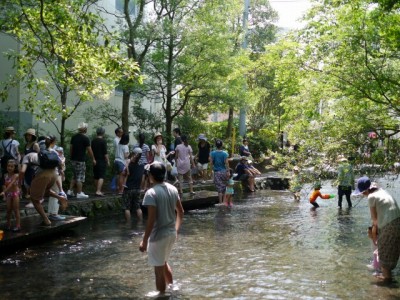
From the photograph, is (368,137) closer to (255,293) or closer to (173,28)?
(255,293)

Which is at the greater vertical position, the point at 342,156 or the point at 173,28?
the point at 173,28

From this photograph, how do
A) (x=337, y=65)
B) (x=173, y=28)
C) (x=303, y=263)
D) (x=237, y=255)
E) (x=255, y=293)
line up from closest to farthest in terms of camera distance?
(x=255, y=293) → (x=303, y=263) → (x=237, y=255) → (x=337, y=65) → (x=173, y=28)

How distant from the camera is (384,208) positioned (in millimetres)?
7098

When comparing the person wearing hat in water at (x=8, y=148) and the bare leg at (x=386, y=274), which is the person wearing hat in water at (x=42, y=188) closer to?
the person wearing hat in water at (x=8, y=148)

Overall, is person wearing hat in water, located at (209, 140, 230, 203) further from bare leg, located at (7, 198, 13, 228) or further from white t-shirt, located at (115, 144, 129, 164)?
bare leg, located at (7, 198, 13, 228)

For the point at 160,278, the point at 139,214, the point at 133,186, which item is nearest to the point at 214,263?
the point at 160,278

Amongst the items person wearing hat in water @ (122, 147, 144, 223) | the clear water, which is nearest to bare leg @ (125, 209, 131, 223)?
person wearing hat in water @ (122, 147, 144, 223)

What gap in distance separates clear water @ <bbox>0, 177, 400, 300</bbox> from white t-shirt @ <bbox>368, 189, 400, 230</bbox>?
0.92m

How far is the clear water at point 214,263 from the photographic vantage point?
674cm

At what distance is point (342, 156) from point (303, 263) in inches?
84.2

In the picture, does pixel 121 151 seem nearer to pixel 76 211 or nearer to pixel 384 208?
pixel 76 211

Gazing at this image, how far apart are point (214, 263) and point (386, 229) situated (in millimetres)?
2783

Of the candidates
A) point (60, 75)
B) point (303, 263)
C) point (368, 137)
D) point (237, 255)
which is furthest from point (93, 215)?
point (368, 137)

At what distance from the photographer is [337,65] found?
35.8ft
